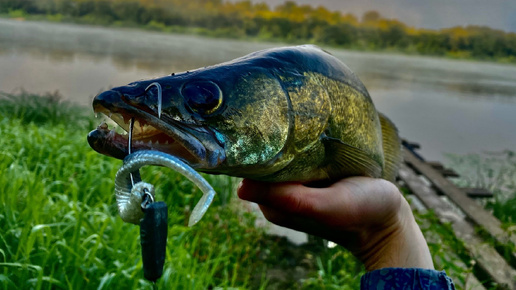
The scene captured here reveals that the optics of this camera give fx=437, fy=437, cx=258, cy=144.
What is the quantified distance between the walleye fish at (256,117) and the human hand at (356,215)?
75mm

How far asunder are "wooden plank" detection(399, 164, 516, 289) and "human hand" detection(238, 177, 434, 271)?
2.52m

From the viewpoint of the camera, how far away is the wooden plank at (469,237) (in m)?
4.16

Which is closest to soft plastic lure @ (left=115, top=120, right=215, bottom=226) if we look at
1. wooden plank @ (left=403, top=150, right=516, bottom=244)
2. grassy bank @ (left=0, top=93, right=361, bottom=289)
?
grassy bank @ (left=0, top=93, right=361, bottom=289)

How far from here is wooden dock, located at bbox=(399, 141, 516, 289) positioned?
4.20 metres

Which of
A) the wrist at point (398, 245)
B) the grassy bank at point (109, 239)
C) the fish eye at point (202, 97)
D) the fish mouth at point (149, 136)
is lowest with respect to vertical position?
the grassy bank at point (109, 239)

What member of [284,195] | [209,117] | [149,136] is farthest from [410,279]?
[149,136]

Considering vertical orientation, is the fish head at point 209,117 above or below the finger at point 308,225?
above

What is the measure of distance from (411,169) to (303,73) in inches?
287

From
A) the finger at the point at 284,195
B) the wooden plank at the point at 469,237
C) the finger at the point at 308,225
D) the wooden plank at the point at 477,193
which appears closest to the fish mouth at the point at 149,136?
the finger at the point at 284,195

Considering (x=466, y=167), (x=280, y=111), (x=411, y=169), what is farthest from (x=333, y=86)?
(x=466, y=167)

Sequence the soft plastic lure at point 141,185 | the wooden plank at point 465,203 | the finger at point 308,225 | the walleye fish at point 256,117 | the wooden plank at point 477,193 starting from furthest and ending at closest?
the wooden plank at point 477,193
the wooden plank at point 465,203
the finger at point 308,225
the walleye fish at point 256,117
the soft plastic lure at point 141,185

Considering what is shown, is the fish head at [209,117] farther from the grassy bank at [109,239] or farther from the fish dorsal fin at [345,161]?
the grassy bank at [109,239]

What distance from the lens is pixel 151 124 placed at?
116cm

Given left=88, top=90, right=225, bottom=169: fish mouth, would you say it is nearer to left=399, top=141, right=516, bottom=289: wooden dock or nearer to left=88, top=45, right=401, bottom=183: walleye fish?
left=88, top=45, right=401, bottom=183: walleye fish
